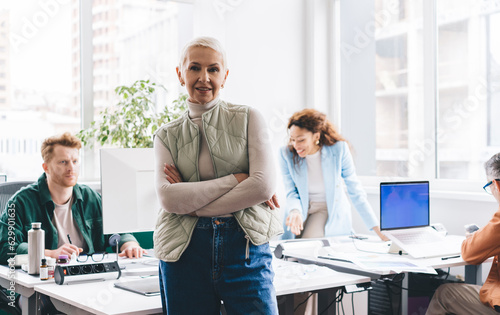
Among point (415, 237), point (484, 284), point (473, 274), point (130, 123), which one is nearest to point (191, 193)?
point (484, 284)

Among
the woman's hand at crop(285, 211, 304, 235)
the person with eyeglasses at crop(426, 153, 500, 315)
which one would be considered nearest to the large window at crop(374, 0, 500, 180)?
the person with eyeglasses at crop(426, 153, 500, 315)

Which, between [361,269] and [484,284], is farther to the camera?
[484,284]

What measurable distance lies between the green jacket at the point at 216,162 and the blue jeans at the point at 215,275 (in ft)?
0.12

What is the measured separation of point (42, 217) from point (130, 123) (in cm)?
163

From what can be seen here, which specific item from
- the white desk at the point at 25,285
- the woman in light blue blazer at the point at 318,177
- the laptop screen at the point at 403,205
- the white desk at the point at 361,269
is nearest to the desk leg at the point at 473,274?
the white desk at the point at 361,269

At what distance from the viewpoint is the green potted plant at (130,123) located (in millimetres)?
4156

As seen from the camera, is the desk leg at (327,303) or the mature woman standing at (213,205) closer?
the mature woman standing at (213,205)

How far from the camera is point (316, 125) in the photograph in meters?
3.69

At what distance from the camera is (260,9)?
5094 mm

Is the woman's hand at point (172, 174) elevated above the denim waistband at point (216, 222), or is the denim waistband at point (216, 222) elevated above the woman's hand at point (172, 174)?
the woman's hand at point (172, 174)

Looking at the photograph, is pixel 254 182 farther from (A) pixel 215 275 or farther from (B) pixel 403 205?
(B) pixel 403 205

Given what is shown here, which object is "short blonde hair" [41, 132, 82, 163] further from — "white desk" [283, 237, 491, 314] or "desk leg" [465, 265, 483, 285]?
"desk leg" [465, 265, 483, 285]

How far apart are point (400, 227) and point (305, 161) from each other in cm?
84

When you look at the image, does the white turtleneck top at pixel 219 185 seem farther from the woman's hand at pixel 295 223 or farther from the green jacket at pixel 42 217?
the woman's hand at pixel 295 223
